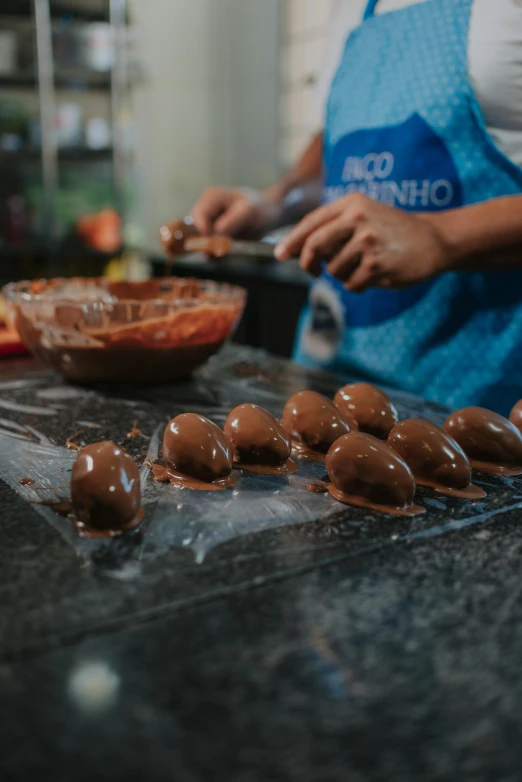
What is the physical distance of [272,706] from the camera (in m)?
0.42

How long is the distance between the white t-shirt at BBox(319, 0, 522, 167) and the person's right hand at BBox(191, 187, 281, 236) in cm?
55

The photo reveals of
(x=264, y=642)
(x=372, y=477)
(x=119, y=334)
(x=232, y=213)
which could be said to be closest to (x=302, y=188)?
(x=232, y=213)

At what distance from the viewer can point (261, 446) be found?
31.5 inches

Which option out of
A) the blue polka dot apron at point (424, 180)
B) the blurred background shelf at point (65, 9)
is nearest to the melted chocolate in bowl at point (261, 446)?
the blue polka dot apron at point (424, 180)

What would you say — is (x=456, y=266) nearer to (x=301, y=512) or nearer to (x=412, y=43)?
(x=412, y=43)

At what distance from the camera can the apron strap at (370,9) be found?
1.45m

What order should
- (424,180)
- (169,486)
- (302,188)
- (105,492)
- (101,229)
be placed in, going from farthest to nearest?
(101,229) < (302,188) < (424,180) < (169,486) < (105,492)

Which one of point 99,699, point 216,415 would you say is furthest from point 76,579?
point 216,415

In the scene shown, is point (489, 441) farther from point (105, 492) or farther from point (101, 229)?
point (101, 229)

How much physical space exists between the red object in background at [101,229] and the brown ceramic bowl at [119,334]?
3.22m

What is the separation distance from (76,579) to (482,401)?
2.97 feet

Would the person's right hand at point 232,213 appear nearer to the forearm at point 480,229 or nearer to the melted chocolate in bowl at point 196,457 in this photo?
→ the forearm at point 480,229

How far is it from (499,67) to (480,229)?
11.4 inches

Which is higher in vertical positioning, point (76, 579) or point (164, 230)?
point (164, 230)
